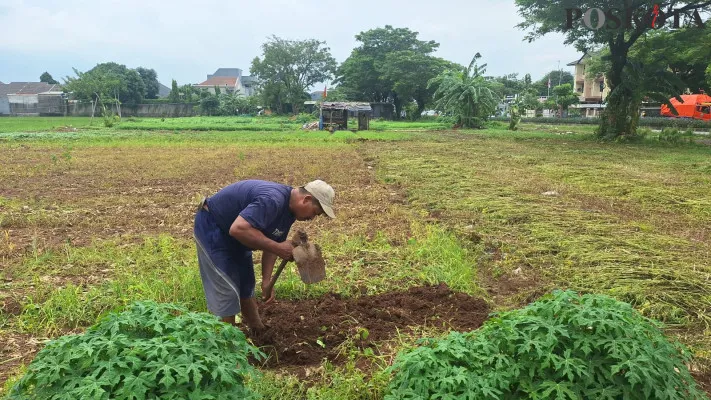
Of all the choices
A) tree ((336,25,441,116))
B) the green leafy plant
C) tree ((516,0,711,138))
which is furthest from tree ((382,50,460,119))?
the green leafy plant

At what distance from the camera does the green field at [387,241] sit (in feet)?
12.5

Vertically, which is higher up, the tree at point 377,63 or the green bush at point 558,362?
the tree at point 377,63

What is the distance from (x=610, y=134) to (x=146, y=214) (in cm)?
2029

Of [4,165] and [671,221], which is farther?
[4,165]

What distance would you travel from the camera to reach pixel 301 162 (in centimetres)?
1419

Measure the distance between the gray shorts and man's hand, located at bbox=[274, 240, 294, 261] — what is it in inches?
17.3

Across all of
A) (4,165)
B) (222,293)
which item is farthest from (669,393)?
(4,165)

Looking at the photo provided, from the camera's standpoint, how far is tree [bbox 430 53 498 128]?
32906 millimetres

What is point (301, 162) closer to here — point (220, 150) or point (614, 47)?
point (220, 150)

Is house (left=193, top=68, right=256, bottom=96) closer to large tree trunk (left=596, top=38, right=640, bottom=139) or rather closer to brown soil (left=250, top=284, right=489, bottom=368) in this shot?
large tree trunk (left=596, top=38, right=640, bottom=139)

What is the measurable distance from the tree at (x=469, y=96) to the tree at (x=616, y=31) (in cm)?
951

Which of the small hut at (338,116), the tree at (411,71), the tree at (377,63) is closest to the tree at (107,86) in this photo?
the small hut at (338,116)

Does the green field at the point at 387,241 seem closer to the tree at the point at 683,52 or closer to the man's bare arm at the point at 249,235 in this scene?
the man's bare arm at the point at 249,235

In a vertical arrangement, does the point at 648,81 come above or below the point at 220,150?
above
